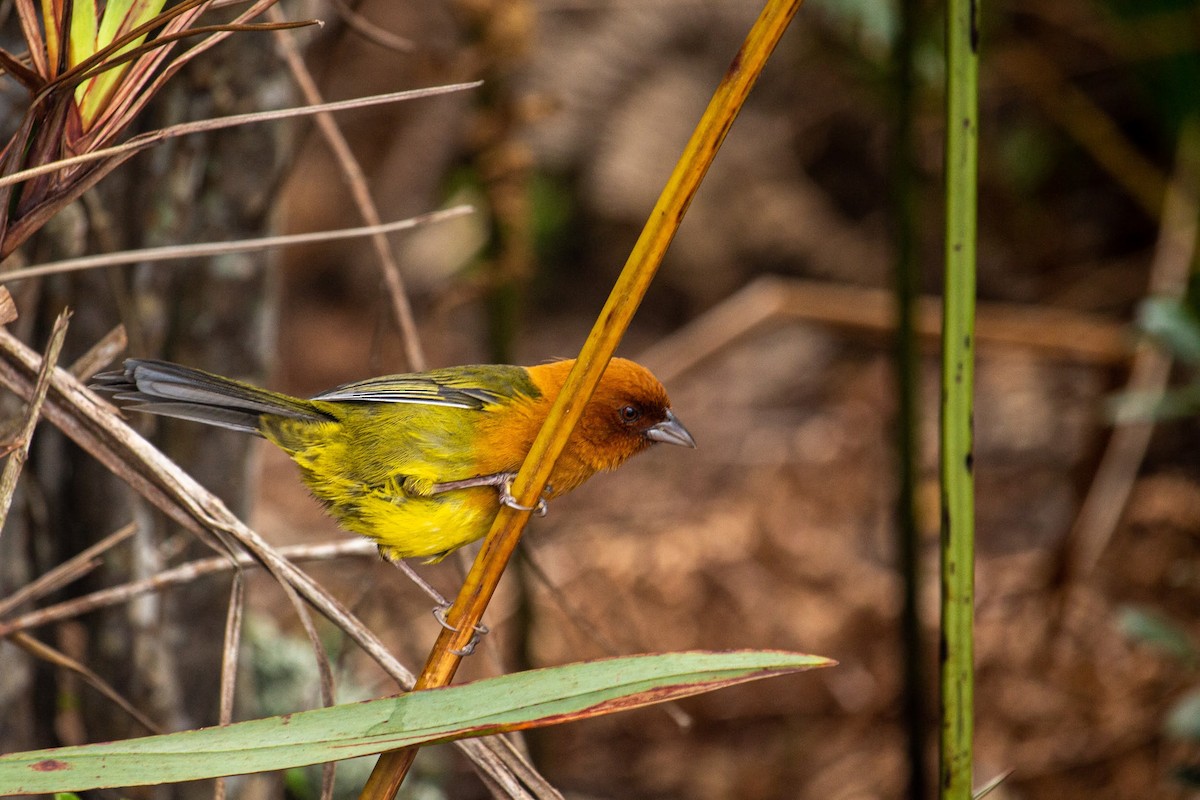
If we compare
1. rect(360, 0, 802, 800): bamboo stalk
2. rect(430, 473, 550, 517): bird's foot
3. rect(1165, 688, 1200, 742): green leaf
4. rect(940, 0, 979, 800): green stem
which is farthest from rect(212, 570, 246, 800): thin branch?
Result: rect(1165, 688, 1200, 742): green leaf

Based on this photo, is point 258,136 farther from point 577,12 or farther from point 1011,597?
point 577,12

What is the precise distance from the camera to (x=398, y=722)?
1492mm

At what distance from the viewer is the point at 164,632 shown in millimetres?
3043

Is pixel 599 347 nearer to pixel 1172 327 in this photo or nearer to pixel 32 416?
pixel 32 416

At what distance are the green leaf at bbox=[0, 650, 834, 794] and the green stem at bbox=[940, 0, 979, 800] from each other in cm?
30

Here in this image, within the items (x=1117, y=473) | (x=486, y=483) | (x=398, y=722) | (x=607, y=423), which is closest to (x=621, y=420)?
(x=607, y=423)

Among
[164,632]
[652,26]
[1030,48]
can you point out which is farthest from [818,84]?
[164,632]

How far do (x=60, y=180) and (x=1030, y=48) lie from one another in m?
6.22

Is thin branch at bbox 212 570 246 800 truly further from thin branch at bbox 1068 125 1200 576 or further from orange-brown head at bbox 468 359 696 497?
thin branch at bbox 1068 125 1200 576

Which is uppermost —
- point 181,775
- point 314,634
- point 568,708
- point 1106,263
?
point 1106,263

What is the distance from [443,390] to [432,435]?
172mm

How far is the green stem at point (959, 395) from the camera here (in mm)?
1529

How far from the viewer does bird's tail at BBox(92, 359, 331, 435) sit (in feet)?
7.18

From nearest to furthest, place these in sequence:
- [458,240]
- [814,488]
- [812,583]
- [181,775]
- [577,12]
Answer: [181,775] → [812,583] → [814,488] → [577,12] → [458,240]
